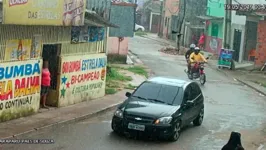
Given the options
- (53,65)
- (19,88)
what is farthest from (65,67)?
(19,88)

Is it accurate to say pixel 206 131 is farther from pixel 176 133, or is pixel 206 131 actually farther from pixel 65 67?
pixel 65 67

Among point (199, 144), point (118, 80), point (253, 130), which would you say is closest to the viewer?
point (199, 144)

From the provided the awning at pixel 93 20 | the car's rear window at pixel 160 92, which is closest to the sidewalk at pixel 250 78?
the awning at pixel 93 20

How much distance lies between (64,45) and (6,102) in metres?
3.58

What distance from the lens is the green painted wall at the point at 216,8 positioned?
148 ft

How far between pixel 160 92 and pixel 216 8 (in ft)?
109

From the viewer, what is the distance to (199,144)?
13.8 meters

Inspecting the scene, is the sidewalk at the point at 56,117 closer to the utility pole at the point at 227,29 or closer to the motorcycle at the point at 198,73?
the motorcycle at the point at 198,73

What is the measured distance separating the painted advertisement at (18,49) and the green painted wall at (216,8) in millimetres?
31703

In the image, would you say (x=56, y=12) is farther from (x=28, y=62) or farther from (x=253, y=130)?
(x=253, y=130)

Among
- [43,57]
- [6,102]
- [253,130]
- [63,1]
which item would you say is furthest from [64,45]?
[253,130]

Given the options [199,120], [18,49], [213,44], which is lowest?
[199,120]

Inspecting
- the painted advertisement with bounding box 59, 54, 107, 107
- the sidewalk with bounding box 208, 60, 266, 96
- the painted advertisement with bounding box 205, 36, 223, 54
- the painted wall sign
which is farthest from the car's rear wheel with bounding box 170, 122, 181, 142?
the painted advertisement with bounding box 205, 36, 223, 54

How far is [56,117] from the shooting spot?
15.2 m
